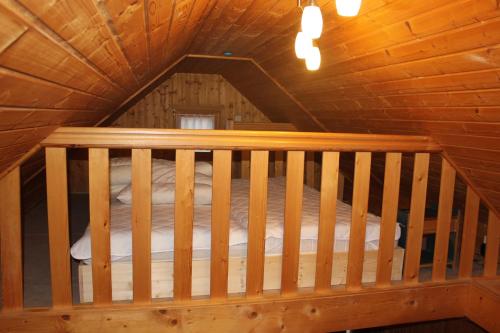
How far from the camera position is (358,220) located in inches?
81.8

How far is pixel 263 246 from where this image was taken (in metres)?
1.96

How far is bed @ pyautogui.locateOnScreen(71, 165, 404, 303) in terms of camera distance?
1.93 m

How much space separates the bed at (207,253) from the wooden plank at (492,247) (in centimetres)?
60

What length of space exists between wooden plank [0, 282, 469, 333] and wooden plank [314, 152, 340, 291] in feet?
0.37

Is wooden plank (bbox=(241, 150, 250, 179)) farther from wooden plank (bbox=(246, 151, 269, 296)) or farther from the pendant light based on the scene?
the pendant light

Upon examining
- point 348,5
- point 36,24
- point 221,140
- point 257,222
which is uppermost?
point 348,5

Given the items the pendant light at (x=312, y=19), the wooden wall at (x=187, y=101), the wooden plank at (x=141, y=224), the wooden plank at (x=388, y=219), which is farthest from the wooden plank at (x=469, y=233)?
the wooden wall at (x=187, y=101)

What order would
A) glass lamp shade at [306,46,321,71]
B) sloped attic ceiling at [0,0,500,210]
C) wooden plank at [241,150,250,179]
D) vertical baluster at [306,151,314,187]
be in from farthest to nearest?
vertical baluster at [306,151,314,187] → wooden plank at [241,150,250,179] → glass lamp shade at [306,46,321,71] → sloped attic ceiling at [0,0,500,210]

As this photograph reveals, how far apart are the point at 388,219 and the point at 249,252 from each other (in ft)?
2.70

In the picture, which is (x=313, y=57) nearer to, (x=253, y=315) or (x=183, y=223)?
(x=183, y=223)

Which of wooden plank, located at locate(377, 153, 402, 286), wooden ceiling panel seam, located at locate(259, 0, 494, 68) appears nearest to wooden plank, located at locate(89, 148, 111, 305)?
wooden ceiling panel seam, located at locate(259, 0, 494, 68)

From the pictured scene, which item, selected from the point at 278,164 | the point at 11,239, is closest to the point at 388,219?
the point at 11,239

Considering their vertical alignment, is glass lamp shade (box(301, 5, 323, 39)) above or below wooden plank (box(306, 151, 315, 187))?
above

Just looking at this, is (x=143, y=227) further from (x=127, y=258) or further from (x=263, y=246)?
(x=263, y=246)
